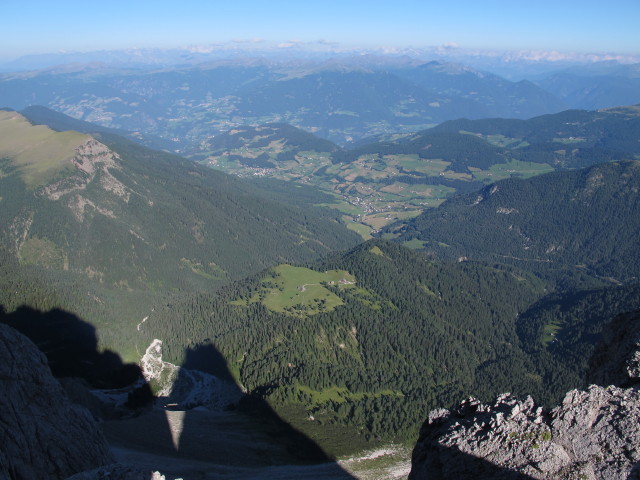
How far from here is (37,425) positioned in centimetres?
5628

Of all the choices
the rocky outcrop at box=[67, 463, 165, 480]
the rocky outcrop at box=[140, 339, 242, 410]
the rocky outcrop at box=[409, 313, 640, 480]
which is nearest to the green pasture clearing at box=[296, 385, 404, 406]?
the rocky outcrop at box=[140, 339, 242, 410]

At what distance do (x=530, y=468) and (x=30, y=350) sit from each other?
69506mm

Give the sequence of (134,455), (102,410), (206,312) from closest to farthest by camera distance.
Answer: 1. (134,455)
2. (102,410)
3. (206,312)

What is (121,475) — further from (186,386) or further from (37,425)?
(186,386)

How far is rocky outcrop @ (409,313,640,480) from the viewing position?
24766 mm

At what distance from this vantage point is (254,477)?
82.0m

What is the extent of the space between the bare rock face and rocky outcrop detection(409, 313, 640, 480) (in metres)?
37.9

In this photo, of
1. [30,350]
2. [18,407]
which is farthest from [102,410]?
[18,407]

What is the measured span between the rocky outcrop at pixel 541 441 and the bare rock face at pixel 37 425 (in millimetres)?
37869

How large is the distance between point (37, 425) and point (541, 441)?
54692 millimetres

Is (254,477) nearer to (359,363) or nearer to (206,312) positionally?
(359,363)

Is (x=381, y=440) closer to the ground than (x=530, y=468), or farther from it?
closer to the ground

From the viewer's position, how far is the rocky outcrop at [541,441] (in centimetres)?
2477

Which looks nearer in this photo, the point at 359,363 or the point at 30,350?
the point at 30,350
